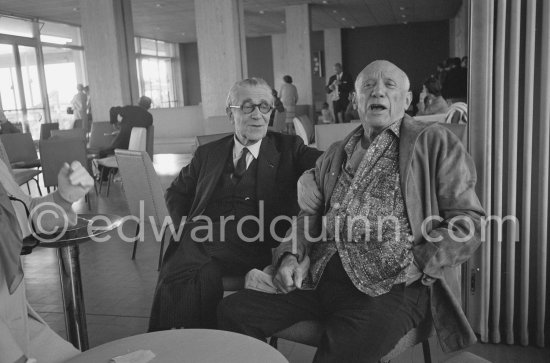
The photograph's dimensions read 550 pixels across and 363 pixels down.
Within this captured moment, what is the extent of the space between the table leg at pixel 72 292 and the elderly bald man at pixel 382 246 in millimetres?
668

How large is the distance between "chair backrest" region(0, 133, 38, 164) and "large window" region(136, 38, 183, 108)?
11642 mm

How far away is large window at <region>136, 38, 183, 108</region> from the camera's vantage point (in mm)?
19719

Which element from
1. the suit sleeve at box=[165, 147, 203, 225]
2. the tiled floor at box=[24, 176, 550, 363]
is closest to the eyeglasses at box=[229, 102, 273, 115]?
the suit sleeve at box=[165, 147, 203, 225]

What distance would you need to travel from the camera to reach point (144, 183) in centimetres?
338

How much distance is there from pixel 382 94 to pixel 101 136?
738 centimetres

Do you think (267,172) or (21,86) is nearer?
(267,172)

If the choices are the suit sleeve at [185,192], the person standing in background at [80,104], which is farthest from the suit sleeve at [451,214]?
the person standing in background at [80,104]

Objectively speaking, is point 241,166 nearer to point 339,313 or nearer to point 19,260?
point 339,313

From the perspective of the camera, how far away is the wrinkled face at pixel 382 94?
2.05 m

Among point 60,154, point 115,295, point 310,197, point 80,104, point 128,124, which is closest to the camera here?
point 310,197

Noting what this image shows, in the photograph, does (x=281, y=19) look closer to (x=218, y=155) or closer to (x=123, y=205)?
(x=123, y=205)

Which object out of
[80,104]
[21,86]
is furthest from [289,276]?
[21,86]

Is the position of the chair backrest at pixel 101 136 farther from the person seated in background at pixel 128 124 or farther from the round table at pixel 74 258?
the round table at pixel 74 258

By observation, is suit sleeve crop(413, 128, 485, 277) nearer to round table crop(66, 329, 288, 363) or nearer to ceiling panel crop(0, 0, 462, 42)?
round table crop(66, 329, 288, 363)
